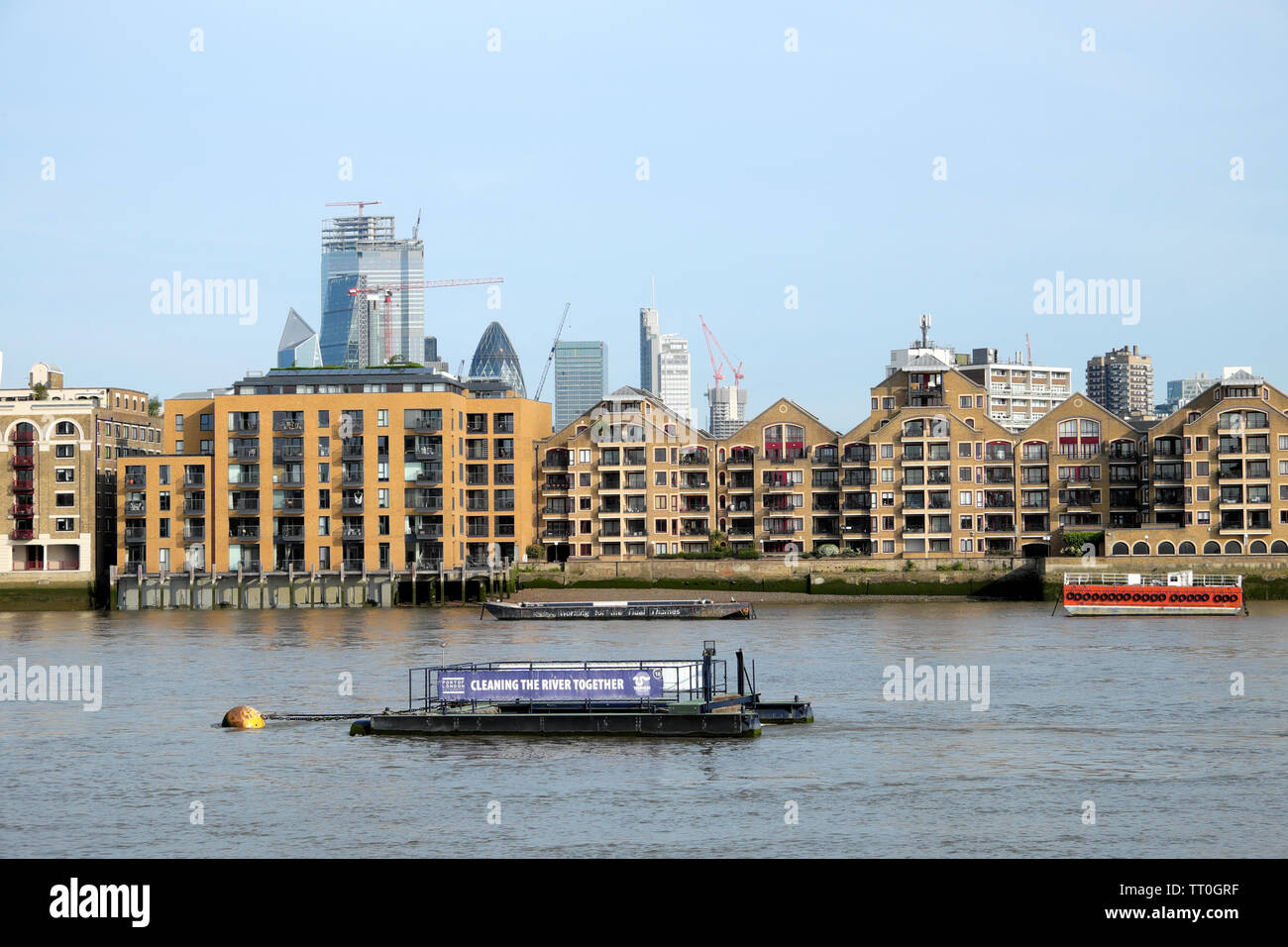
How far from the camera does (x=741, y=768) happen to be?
46500mm

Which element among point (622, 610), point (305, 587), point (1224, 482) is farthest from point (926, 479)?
point (305, 587)

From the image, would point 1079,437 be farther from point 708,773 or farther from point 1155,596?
point 708,773

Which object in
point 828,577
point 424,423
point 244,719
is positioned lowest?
point 244,719

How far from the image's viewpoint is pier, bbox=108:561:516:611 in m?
149

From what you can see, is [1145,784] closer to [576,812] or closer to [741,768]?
[741,768]

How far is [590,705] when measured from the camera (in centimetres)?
5412

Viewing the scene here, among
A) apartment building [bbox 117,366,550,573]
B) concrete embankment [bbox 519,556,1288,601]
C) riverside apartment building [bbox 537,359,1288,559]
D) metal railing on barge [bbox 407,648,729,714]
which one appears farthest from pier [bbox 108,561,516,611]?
metal railing on barge [bbox 407,648,729,714]

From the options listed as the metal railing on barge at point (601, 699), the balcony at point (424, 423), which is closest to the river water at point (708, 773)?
the metal railing on barge at point (601, 699)

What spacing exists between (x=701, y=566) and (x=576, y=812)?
356 feet

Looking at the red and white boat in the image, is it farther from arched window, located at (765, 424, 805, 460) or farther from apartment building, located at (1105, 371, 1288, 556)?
arched window, located at (765, 424, 805, 460)

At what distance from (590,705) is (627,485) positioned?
106099 mm

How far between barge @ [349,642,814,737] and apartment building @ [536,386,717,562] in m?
103
